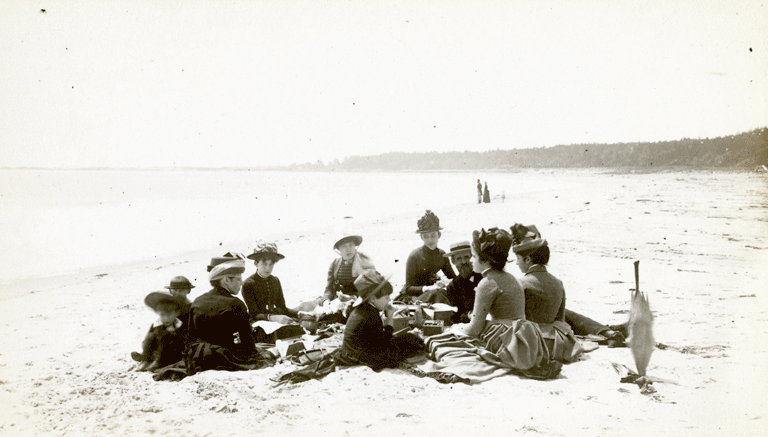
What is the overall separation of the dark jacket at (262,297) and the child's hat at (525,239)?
302 centimetres

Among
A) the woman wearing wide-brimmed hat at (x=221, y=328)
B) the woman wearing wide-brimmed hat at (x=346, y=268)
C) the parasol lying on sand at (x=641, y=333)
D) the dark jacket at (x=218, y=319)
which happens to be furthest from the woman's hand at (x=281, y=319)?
the parasol lying on sand at (x=641, y=333)

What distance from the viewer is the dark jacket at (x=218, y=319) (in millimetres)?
5211

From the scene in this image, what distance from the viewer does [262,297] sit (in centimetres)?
685

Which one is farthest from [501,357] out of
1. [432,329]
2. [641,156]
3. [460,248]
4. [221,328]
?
[641,156]

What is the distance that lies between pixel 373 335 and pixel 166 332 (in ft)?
7.06

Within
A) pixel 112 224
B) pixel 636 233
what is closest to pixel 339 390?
pixel 636 233

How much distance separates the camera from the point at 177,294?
5.76 m

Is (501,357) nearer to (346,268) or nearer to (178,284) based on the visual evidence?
(346,268)

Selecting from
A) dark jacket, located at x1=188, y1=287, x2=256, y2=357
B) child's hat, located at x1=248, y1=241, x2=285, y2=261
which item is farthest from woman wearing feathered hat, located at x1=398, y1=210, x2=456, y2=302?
dark jacket, located at x1=188, y1=287, x2=256, y2=357

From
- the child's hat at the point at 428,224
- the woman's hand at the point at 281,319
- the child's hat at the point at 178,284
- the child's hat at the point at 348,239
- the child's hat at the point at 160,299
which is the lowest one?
the woman's hand at the point at 281,319

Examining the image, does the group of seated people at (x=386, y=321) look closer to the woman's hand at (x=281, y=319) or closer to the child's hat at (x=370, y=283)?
the child's hat at (x=370, y=283)

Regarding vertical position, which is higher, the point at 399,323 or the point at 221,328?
the point at 221,328

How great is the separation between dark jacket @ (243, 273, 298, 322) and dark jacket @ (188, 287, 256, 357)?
1287 millimetres

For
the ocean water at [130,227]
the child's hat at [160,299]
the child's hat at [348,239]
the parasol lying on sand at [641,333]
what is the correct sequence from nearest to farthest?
the parasol lying on sand at [641,333]
the child's hat at [160,299]
the child's hat at [348,239]
the ocean water at [130,227]
